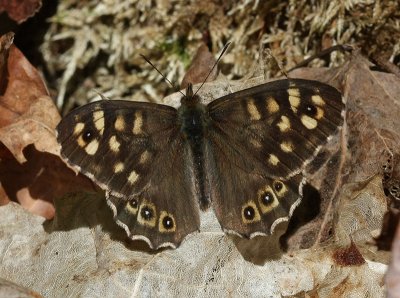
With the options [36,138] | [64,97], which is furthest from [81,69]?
[36,138]

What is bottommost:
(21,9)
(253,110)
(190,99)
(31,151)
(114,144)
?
(31,151)

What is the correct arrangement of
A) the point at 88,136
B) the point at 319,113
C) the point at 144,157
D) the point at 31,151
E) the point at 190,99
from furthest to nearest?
the point at 31,151 < the point at 190,99 < the point at 144,157 < the point at 88,136 < the point at 319,113

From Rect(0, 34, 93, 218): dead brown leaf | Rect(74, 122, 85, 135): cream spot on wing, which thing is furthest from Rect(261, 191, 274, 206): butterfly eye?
Rect(0, 34, 93, 218): dead brown leaf

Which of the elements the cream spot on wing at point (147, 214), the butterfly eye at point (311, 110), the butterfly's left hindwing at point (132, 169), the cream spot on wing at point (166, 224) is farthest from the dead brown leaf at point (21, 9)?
the butterfly eye at point (311, 110)

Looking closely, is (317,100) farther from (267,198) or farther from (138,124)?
(138,124)

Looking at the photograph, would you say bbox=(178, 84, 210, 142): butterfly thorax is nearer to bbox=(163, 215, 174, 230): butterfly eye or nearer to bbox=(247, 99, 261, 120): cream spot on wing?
bbox=(247, 99, 261, 120): cream spot on wing

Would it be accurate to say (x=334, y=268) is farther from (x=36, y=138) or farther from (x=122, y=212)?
(x=36, y=138)

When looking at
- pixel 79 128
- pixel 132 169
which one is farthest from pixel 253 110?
pixel 79 128
